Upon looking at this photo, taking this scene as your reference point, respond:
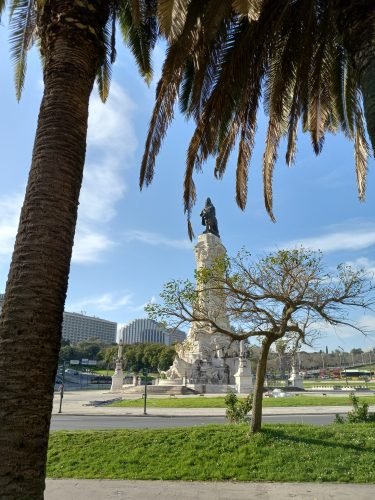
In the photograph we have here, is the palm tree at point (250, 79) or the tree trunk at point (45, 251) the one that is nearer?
the tree trunk at point (45, 251)

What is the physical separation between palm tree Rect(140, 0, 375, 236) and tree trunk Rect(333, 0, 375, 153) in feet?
2.77

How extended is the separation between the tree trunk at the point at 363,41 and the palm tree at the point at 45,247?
2494 millimetres

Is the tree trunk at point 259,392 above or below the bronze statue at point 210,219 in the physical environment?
below

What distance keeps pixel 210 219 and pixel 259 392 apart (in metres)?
48.1

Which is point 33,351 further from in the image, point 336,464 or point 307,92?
→ point 336,464

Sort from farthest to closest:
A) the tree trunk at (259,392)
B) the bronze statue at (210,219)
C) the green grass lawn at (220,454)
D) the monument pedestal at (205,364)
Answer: the bronze statue at (210,219)
the monument pedestal at (205,364)
the tree trunk at (259,392)
the green grass lawn at (220,454)

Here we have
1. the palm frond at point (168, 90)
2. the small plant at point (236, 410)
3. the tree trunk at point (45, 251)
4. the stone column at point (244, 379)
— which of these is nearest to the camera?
the tree trunk at point (45, 251)

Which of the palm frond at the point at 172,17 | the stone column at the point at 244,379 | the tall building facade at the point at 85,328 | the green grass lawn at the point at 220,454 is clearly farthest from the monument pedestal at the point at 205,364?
the tall building facade at the point at 85,328

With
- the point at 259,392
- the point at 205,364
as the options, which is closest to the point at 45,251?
the point at 259,392

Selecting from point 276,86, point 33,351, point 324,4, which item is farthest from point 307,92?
point 33,351

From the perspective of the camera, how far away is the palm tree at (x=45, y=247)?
344 centimetres

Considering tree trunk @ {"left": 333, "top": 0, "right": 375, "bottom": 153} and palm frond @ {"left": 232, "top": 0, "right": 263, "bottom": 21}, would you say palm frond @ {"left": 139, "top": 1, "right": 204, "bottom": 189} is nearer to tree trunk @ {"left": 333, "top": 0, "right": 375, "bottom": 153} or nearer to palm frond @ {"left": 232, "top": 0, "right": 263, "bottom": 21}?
palm frond @ {"left": 232, "top": 0, "right": 263, "bottom": 21}

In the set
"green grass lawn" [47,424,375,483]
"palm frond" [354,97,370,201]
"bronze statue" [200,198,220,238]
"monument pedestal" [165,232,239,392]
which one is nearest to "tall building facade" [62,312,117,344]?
"bronze statue" [200,198,220,238]

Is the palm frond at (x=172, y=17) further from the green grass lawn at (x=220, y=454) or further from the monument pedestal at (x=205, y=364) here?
the monument pedestal at (x=205, y=364)
